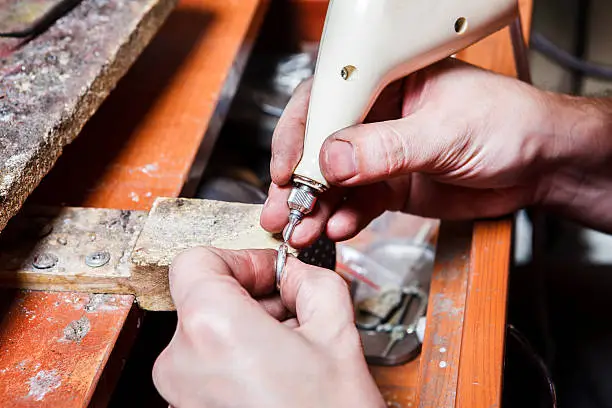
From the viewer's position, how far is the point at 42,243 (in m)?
0.67

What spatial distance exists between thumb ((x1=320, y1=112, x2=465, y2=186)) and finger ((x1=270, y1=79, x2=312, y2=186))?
6 centimetres

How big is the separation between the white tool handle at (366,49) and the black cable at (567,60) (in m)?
1.12

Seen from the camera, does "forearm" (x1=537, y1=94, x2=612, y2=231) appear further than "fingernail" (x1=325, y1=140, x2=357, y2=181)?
Yes

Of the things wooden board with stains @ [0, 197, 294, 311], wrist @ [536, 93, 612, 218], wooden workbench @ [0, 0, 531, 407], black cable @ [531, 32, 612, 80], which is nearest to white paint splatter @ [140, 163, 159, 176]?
wooden workbench @ [0, 0, 531, 407]

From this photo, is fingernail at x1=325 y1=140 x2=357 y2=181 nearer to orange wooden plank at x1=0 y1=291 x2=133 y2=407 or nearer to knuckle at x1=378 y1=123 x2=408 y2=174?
knuckle at x1=378 y1=123 x2=408 y2=174

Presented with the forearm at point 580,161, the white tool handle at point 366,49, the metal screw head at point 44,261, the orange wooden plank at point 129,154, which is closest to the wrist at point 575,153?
the forearm at point 580,161

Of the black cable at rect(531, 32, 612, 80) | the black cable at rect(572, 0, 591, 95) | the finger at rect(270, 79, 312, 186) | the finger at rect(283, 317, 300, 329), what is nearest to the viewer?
the finger at rect(283, 317, 300, 329)

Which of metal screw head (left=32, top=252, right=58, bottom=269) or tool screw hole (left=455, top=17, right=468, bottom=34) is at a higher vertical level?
tool screw hole (left=455, top=17, right=468, bottom=34)

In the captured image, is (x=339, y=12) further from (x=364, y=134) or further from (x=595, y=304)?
(x=595, y=304)

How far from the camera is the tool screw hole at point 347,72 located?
63 cm

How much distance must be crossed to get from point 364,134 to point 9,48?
46 cm

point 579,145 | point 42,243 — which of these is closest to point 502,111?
point 579,145

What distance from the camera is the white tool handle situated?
62 centimetres

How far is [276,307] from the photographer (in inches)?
24.3
